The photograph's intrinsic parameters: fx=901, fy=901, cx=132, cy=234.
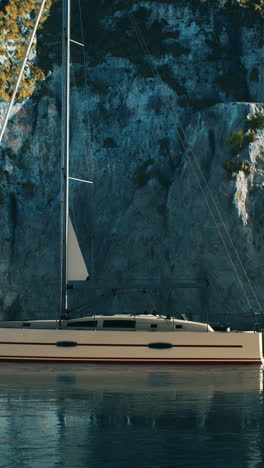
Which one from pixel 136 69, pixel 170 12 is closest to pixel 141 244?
pixel 136 69

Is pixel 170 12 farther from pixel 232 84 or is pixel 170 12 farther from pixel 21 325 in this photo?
pixel 21 325

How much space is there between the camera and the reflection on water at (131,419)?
20.3m

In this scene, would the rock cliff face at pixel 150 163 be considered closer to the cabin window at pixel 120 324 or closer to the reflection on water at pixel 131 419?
the cabin window at pixel 120 324

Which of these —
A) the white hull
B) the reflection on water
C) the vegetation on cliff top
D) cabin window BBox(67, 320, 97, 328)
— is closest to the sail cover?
cabin window BBox(67, 320, 97, 328)

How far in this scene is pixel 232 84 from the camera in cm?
8525

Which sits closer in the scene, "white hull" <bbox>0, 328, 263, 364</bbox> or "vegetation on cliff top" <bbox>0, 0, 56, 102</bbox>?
"white hull" <bbox>0, 328, 263, 364</bbox>

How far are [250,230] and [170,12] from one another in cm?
2692

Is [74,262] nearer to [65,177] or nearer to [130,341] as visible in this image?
[65,177]

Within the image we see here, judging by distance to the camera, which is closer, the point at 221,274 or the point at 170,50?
the point at 221,274

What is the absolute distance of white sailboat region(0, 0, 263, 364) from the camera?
4162 centimetres

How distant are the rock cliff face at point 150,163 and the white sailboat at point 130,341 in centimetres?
2688

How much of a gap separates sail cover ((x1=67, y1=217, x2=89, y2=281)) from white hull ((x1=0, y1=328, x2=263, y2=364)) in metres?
2.78

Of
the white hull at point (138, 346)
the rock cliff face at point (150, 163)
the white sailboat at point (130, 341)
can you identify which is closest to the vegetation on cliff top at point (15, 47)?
the rock cliff face at point (150, 163)

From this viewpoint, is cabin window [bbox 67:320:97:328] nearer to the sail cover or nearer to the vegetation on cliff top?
the sail cover
